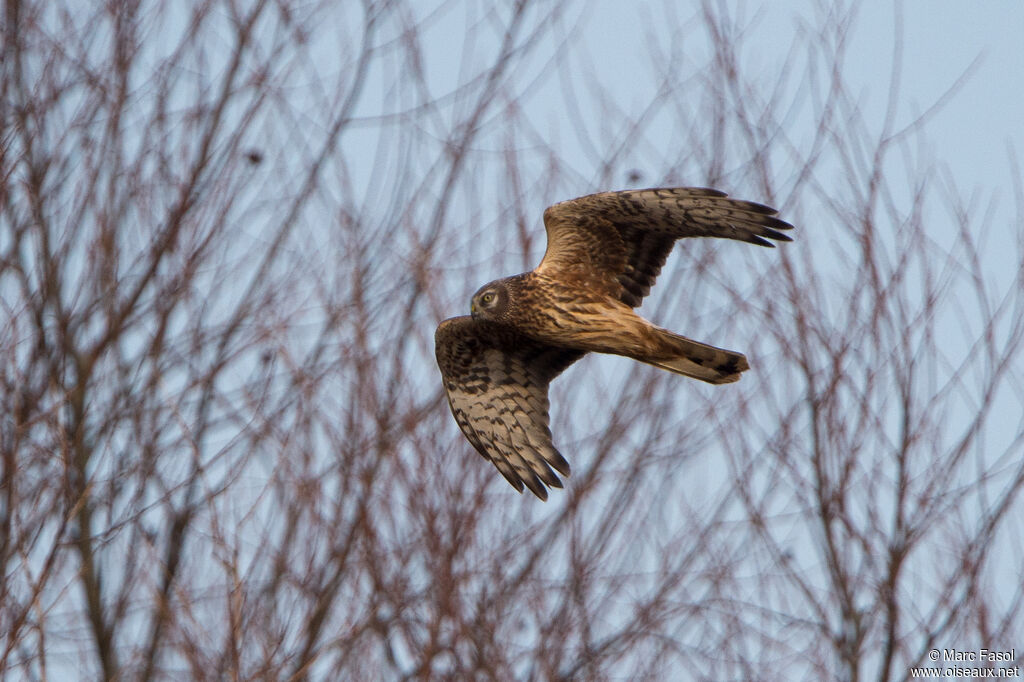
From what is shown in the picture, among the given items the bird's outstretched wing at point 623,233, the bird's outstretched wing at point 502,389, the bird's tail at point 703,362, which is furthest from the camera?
the bird's outstretched wing at point 502,389

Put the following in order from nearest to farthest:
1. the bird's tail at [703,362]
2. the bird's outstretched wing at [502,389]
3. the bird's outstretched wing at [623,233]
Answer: the bird's tail at [703,362] → the bird's outstretched wing at [623,233] → the bird's outstretched wing at [502,389]

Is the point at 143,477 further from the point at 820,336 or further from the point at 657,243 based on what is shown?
the point at 820,336

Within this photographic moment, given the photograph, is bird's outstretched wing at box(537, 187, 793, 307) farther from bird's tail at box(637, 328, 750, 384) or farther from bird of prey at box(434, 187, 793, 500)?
bird's tail at box(637, 328, 750, 384)

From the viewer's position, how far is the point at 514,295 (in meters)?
5.84

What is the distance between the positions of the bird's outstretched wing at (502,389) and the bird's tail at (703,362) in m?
0.71

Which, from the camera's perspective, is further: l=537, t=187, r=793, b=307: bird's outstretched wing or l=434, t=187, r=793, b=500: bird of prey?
l=537, t=187, r=793, b=307: bird's outstretched wing

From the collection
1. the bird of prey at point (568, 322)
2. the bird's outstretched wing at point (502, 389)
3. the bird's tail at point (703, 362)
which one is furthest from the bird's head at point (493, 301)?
the bird's tail at point (703, 362)

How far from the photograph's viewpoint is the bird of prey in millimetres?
5617

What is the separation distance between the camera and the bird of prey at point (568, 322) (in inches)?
221

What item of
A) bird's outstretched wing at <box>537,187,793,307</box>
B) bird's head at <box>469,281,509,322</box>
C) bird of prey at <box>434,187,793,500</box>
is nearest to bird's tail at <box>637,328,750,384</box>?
bird of prey at <box>434,187,793,500</box>

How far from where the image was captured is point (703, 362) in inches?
222

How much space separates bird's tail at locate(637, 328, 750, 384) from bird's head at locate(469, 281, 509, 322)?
25.6 inches

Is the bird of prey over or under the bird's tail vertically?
over

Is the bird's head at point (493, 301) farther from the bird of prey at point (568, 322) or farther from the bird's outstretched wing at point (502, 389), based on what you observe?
the bird's outstretched wing at point (502, 389)
